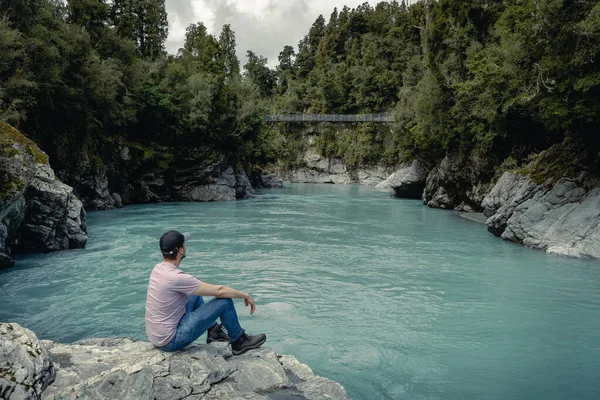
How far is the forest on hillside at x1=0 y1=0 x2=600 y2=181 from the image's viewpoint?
1371cm

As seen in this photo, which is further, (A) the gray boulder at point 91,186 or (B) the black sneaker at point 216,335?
(A) the gray boulder at point 91,186

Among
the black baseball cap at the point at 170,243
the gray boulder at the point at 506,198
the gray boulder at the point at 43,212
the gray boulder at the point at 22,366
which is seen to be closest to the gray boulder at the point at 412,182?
the gray boulder at the point at 506,198

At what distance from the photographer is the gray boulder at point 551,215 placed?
40.7ft

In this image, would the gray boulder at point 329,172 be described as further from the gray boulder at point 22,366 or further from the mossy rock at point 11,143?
the gray boulder at point 22,366

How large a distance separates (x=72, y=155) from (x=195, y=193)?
10410 mm

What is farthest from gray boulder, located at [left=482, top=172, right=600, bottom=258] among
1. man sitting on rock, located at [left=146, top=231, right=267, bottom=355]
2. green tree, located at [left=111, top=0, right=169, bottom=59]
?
green tree, located at [left=111, top=0, right=169, bottom=59]

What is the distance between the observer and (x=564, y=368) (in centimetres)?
578

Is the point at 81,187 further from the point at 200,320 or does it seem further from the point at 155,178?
the point at 200,320

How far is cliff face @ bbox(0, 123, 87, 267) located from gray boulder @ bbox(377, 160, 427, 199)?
26.2 meters

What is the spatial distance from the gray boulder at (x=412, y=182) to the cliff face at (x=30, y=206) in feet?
86.1

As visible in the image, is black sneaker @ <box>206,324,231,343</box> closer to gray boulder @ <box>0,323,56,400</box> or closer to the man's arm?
the man's arm

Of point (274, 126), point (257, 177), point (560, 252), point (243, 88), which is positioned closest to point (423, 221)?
point (560, 252)

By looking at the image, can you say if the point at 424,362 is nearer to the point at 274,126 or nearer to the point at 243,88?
the point at 243,88

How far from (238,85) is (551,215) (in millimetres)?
28367
